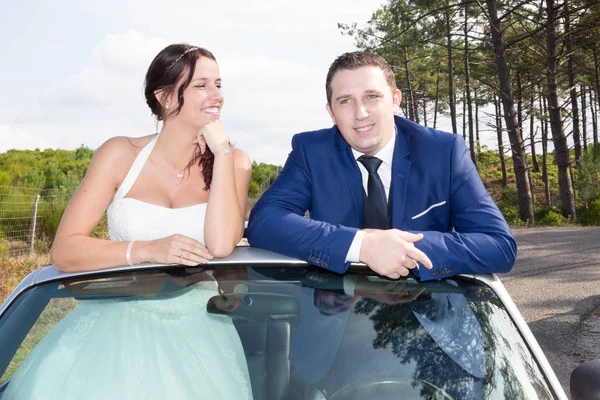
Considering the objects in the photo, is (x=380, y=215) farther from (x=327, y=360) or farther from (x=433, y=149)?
(x=327, y=360)

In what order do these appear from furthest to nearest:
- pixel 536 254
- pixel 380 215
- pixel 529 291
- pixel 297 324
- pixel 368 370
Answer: pixel 536 254, pixel 529 291, pixel 380 215, pixel 297 324, pixel 368 370

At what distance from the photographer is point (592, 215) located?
858 inches

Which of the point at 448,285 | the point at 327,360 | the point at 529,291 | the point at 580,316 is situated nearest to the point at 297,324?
the point at 327,360

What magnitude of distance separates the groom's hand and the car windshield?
0.15 feet

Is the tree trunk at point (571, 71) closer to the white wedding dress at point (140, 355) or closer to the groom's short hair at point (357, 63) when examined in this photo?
the groom's short hair at point (357, 63)

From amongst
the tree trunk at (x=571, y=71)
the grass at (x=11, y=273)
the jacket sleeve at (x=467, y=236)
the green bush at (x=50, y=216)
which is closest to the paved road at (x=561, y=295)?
the jacket sleeve at (x=467, y=236)

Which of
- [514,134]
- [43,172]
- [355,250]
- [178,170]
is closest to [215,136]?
[178,170]

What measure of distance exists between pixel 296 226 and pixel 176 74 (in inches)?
42.0

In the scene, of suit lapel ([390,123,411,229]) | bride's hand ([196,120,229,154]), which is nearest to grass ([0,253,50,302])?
bride's hand ([196,120,229,154])

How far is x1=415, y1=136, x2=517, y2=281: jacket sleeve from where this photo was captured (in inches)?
91.0

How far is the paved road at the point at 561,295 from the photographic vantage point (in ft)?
19.5

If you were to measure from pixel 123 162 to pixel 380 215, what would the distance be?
1.20m

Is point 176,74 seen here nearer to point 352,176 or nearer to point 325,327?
point 352,176

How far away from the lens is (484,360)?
6.52ft
